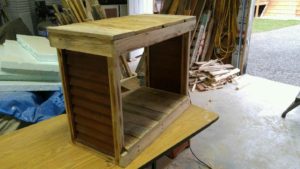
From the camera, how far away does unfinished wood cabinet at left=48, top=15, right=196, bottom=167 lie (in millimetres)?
848

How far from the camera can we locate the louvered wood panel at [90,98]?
917 mm

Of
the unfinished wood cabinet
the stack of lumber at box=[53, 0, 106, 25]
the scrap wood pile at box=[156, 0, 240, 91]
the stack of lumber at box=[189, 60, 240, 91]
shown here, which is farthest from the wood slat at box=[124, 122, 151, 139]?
the scrap wood pile at box=[156, 0, 240, 91]

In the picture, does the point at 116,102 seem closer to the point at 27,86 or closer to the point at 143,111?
the point at 143,111

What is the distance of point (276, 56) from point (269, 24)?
137 inches

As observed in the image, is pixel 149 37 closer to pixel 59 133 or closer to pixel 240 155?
pixel 59 133

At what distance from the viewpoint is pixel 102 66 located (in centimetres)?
89

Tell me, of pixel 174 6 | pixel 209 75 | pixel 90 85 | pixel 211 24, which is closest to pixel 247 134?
pixel 209 75

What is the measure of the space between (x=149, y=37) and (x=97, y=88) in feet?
0.91

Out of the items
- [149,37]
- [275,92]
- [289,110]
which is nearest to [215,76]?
[275,92]

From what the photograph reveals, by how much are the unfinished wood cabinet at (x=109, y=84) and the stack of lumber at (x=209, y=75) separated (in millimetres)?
2139

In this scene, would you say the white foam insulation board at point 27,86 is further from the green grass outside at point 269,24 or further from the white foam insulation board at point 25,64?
the green grass outside at point 269,24

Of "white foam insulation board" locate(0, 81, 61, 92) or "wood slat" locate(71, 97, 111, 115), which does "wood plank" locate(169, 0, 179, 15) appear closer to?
"white foam insulation board" locate(0, 81, 61, 92)

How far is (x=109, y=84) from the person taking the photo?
2.84 feet

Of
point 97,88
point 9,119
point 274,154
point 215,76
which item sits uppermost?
point 97,88
